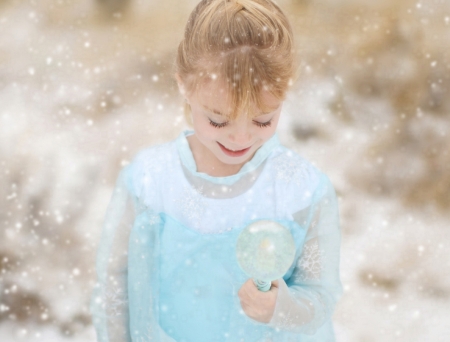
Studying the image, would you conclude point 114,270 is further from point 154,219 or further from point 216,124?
point 216,124

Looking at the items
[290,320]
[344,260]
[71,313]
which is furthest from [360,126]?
[71,313]

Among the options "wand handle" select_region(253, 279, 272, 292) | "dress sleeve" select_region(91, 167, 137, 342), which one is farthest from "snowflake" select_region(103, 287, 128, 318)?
"wand handle" select_region(253, 279, 272, 292)

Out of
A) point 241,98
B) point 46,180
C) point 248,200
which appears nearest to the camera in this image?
point 241,98

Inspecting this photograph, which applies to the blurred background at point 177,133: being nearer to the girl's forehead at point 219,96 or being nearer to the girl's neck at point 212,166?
the girl's neck at point 212,166

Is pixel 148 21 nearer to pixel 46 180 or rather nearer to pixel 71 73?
pixel 71 73

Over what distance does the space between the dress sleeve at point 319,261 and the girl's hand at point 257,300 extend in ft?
0.22

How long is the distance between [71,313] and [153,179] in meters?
0.68

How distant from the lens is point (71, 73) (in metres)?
1.22

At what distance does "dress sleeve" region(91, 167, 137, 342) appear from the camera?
0.83m

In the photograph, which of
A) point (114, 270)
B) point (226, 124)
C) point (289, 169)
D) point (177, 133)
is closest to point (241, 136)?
point (226, 124)

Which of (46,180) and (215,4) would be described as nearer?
(215,4)

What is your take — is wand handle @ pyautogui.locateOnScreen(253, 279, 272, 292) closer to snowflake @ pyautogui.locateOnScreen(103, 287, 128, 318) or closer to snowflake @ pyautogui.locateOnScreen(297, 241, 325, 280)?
snowflake @ pyautogui.locateOnScreen(297, 241, 325, 280)

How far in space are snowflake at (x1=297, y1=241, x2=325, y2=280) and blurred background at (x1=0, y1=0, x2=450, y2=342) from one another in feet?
1.57

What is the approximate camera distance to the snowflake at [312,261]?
0.80 metres
